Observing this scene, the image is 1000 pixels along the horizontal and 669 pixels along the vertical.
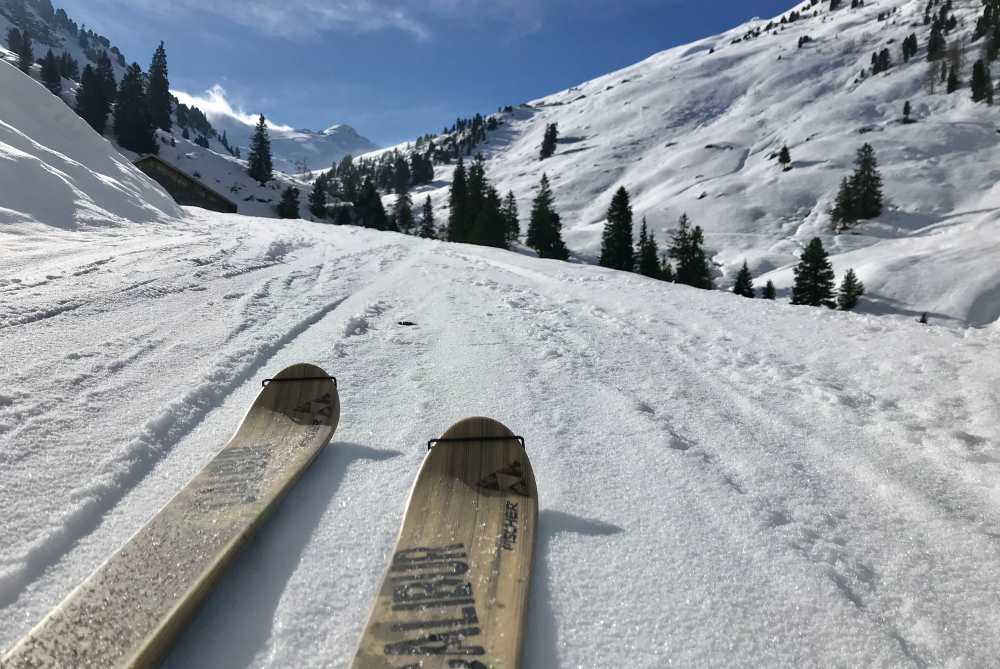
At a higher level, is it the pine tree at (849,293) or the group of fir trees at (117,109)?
the group of fir trees at (117,109)

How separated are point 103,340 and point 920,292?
55.0 meters

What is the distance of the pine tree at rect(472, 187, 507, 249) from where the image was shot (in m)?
45.5

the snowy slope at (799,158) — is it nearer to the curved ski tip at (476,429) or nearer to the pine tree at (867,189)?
the pine tree at (867,189)

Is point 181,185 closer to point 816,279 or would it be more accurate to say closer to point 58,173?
point 58,173

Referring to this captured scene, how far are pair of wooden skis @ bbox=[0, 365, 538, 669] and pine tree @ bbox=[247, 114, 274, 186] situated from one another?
93288mm

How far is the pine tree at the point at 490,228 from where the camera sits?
45.5 meters

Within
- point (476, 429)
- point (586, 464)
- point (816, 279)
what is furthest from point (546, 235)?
point (476, 429)

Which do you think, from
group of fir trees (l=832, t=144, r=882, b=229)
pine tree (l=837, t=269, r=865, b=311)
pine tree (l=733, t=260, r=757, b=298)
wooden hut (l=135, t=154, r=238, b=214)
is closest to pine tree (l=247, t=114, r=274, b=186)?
wooden hut (l=135, t=154, r=238, b=214)

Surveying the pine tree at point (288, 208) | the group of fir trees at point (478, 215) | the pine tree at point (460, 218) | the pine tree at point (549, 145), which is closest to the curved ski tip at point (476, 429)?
the group of fir trees at point (478, 215)

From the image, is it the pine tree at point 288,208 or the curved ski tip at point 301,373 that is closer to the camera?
the curved ski tip at point 301,373

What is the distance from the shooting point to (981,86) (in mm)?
88500

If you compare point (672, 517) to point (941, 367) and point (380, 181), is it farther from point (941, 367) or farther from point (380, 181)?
point (380, 181)

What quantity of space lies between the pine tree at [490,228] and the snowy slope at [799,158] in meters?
22.4

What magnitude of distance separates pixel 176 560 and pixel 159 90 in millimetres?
123277
